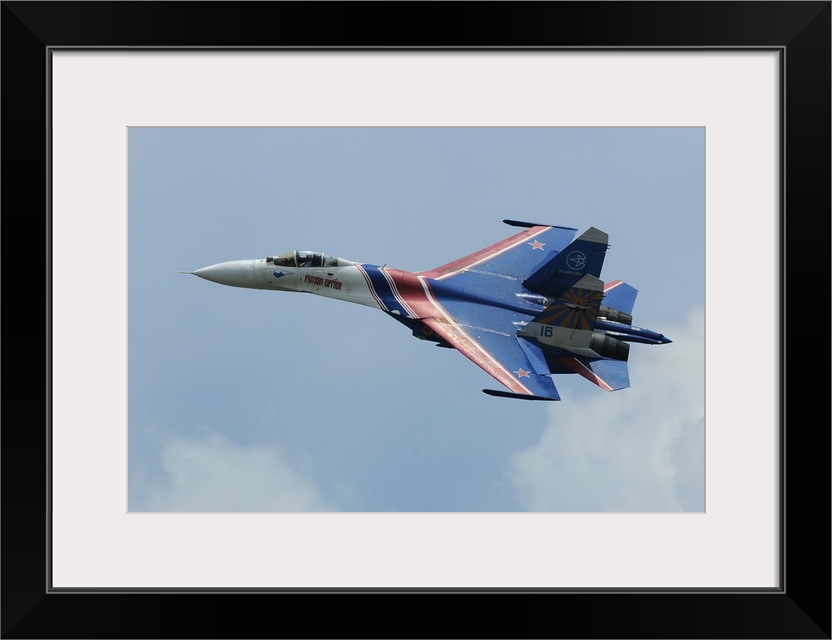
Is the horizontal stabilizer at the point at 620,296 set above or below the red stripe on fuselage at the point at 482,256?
below

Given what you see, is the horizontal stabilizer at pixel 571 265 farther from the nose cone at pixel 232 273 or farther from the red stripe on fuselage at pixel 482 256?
the nose cone at pixel 232 273

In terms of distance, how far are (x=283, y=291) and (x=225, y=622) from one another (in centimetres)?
1214

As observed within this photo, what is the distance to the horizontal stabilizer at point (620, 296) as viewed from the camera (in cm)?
2527

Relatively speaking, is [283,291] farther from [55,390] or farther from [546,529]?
[546,529]

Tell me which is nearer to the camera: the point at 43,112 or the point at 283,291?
the point at 43,112

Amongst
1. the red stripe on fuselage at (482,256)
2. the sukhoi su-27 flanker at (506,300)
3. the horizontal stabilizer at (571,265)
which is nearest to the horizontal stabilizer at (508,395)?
the sukhoi su-27 flanker at (506,300)

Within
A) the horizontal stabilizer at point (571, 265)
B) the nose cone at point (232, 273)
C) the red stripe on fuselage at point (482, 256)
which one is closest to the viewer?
the horizontal stabilizer at point (571, 265)

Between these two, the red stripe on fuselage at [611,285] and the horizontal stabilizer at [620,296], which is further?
the red stripe on fuselage at [611,285]

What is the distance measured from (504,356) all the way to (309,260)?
18.9 ft

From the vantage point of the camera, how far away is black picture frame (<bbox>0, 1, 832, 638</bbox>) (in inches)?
557

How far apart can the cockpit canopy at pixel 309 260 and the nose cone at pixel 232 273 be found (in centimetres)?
84

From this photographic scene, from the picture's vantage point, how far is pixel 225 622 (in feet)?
46.3

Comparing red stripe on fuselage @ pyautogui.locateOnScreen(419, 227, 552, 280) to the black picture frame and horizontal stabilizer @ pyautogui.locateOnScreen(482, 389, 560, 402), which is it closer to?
horizontal stabilizer @ pyautogui.locateOnScreen(482, 389, 560, 402)

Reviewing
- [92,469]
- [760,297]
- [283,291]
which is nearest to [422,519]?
[92,469]
